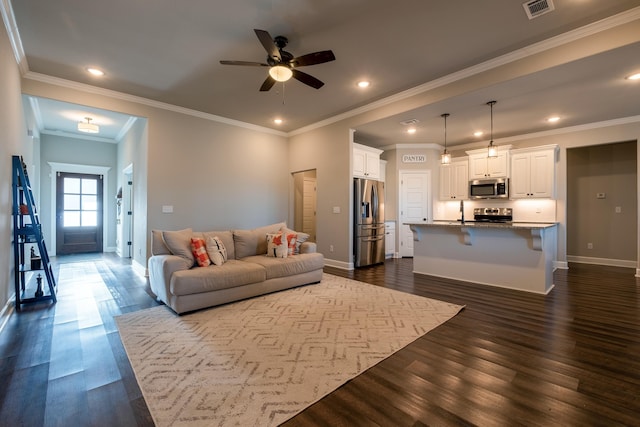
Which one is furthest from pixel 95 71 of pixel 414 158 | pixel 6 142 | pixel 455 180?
pixel 455 180

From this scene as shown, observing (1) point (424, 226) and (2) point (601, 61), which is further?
(1) point (424, 226)

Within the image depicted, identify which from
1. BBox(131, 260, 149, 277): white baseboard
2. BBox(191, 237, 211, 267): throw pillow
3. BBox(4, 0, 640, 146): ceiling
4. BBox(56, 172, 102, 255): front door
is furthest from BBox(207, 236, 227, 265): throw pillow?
BBox(56, 172, 102, 255): front door

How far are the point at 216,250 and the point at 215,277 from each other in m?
0.52

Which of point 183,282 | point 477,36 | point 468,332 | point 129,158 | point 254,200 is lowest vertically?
point 468,332

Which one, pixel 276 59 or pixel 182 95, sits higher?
pixel 182 95

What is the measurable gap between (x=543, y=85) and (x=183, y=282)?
16.3ft

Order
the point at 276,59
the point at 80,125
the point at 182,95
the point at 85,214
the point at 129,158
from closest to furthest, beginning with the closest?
the point at 276,59 < the point at 182,95 < the point at 80,125 < the point at 129,158 < the point at 85,214

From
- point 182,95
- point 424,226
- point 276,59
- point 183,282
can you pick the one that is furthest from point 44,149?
point 424,226

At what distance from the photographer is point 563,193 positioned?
571 cm

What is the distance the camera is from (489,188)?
20.9 ft

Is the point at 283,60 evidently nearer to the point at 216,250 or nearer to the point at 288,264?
the point at 216,250

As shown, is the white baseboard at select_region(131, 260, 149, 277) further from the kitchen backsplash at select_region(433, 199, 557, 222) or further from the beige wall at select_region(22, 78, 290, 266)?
the kitchen backsplash at select_region(433, 199, 557, 222)

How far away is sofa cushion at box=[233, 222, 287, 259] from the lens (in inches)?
163

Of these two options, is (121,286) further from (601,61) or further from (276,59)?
(601,61)
